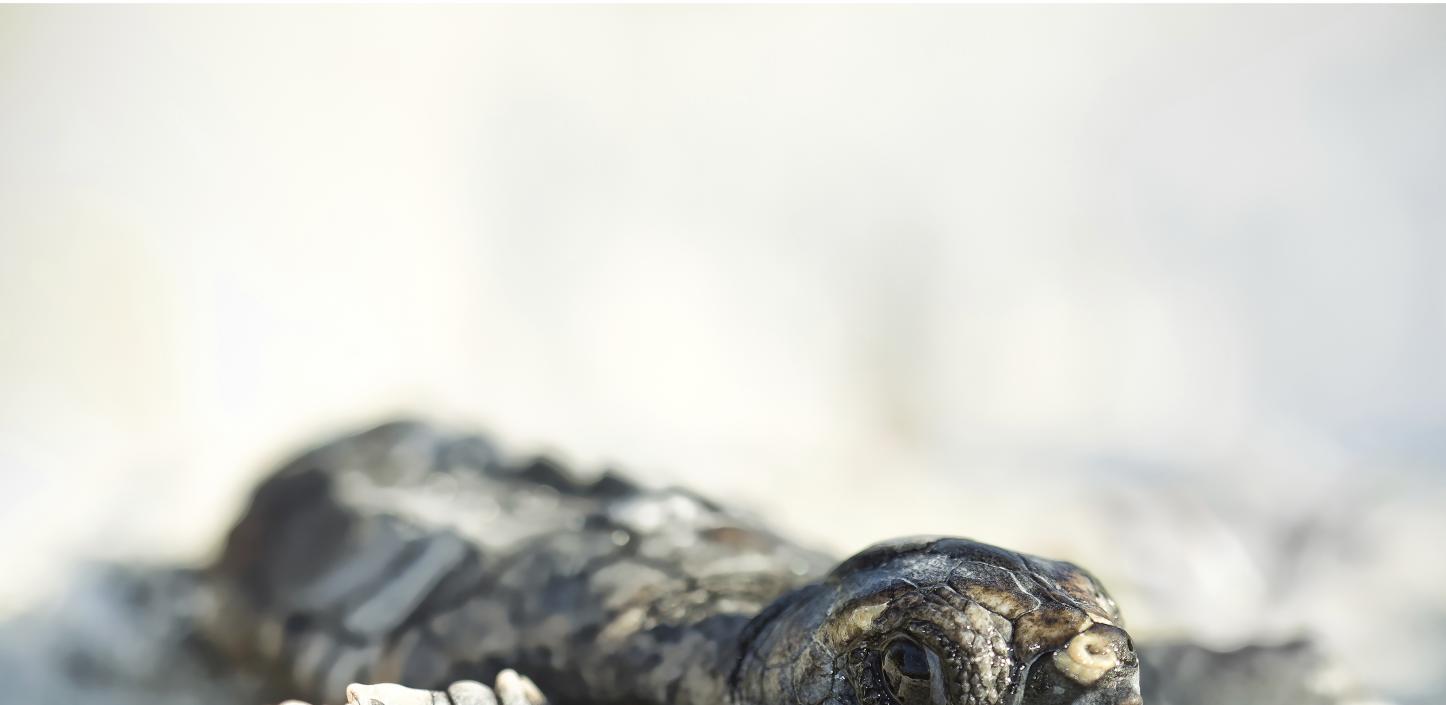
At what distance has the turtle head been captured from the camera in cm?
118

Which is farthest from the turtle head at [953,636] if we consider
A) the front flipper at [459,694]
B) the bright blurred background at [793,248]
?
the bright blurred background at [793,248]

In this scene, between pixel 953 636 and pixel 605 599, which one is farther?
pixel 605 599

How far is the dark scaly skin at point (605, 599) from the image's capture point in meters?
1.21

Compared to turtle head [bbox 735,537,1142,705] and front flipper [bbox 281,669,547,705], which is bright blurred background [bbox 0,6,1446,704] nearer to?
front flipper [bbox 281,669,547,705]

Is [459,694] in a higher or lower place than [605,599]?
lower

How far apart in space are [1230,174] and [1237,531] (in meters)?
1.42

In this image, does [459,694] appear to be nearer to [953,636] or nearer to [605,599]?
[605,599]

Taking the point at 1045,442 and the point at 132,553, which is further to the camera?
the point at 1045,442

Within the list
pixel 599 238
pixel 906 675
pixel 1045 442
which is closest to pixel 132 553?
pixel 599 238

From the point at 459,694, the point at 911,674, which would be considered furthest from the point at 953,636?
the point at 459,694

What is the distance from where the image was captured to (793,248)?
4043 mm

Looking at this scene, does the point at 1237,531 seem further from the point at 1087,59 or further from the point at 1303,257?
the point at 1087,59

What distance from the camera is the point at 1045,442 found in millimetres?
3895

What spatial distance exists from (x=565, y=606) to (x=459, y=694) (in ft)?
1.01
